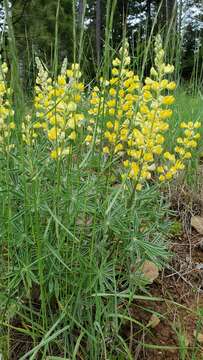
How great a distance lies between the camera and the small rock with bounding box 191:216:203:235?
201 centimetres

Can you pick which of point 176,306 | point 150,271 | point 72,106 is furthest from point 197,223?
point 72,106

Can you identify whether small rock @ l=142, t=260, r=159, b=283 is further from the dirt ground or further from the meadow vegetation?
the meadow vegetation

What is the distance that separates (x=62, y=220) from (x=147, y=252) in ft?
0.99

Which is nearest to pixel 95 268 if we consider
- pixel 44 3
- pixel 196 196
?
A: pixel 196 196

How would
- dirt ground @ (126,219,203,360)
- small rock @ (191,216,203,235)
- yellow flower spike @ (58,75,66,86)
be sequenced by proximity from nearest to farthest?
yellow flower spike @ (58,75,66,86), dirt ground @ (126,219,203,360), small rock @ (191,216,203,235)

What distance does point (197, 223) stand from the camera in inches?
80.7

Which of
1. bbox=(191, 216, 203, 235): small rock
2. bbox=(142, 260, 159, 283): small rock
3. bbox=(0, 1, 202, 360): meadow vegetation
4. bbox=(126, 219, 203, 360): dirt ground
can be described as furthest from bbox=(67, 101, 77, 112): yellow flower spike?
bbox=(191, 216, 203, 235): small rock

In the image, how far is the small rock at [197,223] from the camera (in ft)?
6.60

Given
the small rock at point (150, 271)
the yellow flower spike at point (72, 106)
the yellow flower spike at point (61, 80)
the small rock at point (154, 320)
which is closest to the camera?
the yellow flower spike at point (72, 106)

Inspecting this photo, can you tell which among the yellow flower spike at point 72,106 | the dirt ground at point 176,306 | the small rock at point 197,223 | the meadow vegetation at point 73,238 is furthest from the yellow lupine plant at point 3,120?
the small rock at point 197,223

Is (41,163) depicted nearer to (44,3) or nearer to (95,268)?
(95,268)

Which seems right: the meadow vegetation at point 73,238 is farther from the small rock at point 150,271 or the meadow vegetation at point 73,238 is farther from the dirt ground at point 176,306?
the small rock at point 150,271

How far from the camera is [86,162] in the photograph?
52.4 inches

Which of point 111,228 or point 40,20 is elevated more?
point 40,20
